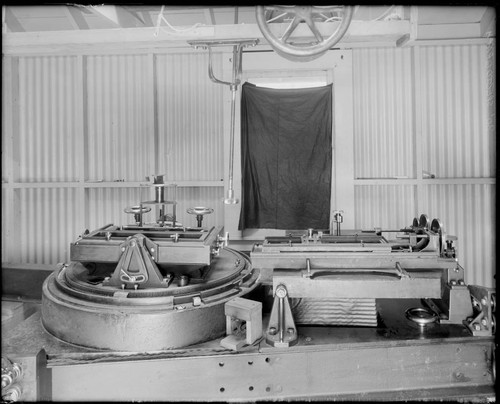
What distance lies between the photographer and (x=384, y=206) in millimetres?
3980

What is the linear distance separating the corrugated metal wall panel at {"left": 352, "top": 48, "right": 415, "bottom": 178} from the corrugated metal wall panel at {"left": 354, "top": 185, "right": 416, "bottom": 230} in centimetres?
13

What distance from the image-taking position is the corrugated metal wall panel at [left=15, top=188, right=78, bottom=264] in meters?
4.22

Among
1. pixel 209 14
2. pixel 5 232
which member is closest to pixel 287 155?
pixel 209 14

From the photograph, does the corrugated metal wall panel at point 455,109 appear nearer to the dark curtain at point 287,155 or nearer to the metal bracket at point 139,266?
the dark curtain at point 287,155

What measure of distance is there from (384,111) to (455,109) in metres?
0.65

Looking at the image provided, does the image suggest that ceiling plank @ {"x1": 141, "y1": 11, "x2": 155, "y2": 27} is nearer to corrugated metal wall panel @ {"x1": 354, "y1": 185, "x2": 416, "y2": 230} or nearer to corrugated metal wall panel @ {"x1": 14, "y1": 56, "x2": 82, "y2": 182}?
corrugated metal wall panel @ {"x1": 14, "y1": 56, "x2": 82, "y2": 182}

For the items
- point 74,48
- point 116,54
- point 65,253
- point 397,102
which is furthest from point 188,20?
point 65,253

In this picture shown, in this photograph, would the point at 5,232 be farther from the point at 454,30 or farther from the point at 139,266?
the point at 454,30

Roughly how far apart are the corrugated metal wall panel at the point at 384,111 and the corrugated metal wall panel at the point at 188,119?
52.8 inches

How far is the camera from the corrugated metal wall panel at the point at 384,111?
3.91m

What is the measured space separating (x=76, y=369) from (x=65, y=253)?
3026 millimetres

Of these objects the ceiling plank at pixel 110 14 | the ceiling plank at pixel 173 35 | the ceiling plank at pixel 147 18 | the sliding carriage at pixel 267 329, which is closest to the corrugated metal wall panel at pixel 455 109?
the ceiling plank at pixel 173 35

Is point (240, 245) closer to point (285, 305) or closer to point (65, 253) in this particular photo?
point (65, 253)

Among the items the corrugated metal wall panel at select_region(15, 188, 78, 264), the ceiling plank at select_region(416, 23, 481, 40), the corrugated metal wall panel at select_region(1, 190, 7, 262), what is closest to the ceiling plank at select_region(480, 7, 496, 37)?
the ceiling plank at select_region(416, 23, 481, 40)
